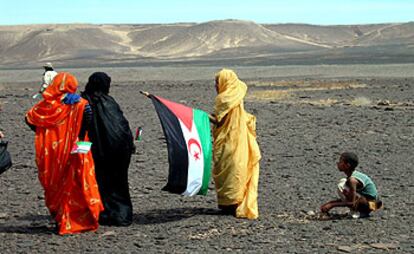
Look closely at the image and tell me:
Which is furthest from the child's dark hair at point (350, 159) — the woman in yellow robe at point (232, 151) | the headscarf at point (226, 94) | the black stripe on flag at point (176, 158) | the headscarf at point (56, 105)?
the headscarf at point (56, 105)

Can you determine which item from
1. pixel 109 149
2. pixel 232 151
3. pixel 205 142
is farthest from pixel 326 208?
pixel 109 149

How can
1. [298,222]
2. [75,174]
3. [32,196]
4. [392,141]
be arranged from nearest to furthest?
[75,174]
[298,222]
[32,196]
[392,141]

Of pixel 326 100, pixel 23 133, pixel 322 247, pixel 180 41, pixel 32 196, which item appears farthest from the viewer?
pixel 180 41

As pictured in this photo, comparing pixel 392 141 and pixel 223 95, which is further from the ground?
pixel 223 95

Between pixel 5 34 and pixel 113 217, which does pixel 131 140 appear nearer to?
pixel 113 217

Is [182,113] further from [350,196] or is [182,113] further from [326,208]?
[350,196]

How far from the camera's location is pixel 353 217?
7.61 meters

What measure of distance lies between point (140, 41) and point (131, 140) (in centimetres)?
11946

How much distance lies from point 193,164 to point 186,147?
0.18m

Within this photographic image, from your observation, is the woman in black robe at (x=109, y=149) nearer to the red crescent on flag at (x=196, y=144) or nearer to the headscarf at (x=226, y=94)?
the red crescent on flag at (x=196, y=144)

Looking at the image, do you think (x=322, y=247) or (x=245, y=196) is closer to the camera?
(x=322, y=247)

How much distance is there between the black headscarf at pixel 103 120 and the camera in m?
7.23

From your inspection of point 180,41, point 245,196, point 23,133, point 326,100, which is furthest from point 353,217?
point 180,41

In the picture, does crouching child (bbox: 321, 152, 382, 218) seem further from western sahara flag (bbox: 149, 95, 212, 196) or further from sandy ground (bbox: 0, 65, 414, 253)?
western sahara flag (bbox: 149, 95, 212, 196)
